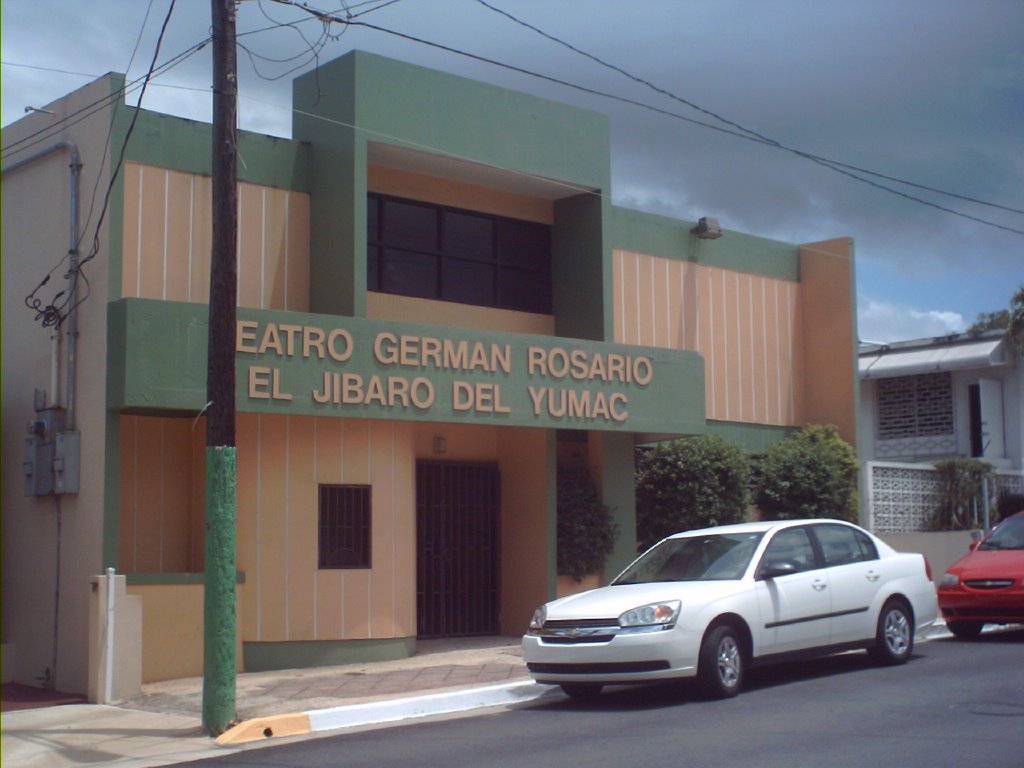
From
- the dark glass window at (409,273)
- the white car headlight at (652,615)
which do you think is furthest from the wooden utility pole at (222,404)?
the dark glass window at (409,273)

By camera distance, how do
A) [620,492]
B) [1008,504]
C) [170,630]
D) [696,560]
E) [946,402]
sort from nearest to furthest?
[696,560] → [170,630] → [620,492] → [1008,504] → [946,402]

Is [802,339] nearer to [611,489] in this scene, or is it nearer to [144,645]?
[611,489]

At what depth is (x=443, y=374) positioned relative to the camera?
15203 mm

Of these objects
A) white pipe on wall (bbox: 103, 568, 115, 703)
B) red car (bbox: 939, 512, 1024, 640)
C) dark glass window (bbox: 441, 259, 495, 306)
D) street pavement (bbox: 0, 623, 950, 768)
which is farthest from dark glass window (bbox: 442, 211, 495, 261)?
red car (bbox: 939, 512, 1024, 640)

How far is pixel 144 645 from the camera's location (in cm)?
1328

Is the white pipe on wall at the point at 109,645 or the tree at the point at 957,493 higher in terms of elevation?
the tree at the point at 957,493

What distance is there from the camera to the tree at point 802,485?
66.7 feet

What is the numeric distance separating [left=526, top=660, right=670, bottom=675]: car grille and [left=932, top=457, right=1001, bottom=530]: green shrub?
45.3 feet

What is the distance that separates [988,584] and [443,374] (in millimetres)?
6976

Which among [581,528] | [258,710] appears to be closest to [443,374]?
[581,528]

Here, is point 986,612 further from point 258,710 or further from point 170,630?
point 170,630

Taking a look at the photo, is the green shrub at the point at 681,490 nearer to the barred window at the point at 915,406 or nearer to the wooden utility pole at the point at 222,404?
the barred window at the point at 915,406

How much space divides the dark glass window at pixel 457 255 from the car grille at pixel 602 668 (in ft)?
23.2

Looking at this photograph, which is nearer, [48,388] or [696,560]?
[696,560]
